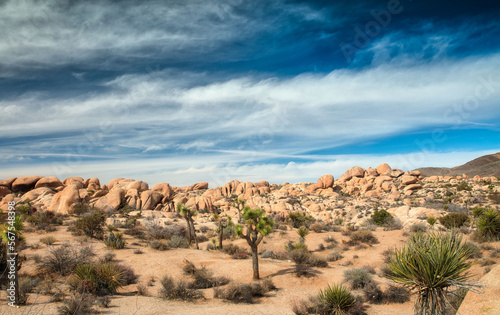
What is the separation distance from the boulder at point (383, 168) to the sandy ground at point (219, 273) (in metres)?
54.5

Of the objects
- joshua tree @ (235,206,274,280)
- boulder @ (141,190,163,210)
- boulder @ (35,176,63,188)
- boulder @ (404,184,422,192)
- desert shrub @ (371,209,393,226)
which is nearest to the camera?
joshua tree @ (235,206,274,280)

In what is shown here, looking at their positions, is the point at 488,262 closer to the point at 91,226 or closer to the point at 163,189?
the point at 91,226

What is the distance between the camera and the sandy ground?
973cm

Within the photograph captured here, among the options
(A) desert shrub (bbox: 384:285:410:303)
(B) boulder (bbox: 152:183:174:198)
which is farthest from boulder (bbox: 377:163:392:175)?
(A) desert shrub (bbox: 384:285:410:303)

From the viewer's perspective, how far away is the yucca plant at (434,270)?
6000mm

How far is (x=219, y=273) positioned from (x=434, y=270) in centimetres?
1200

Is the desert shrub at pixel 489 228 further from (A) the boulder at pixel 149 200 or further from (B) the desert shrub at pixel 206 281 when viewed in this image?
(A) the boulder at pixel 149 200

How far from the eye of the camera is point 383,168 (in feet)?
246

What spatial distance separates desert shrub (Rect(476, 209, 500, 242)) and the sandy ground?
212 inches

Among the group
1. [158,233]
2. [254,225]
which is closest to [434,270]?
[254,225]

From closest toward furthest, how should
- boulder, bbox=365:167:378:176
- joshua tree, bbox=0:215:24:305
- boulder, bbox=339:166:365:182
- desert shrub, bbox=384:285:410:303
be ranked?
joshua tree, bbox=0:215:24:305, desert shrub, bbox=384:285:410:303, boulder, bbox=365:167:378:176, boulder, bbox=339:166:365:182

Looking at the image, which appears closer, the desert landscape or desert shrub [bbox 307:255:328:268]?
the desert landscape

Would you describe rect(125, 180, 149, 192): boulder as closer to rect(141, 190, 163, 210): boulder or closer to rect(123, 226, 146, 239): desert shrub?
rect(141, 190, 163, 210): boulder

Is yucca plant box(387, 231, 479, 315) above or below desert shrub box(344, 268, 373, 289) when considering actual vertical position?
above
